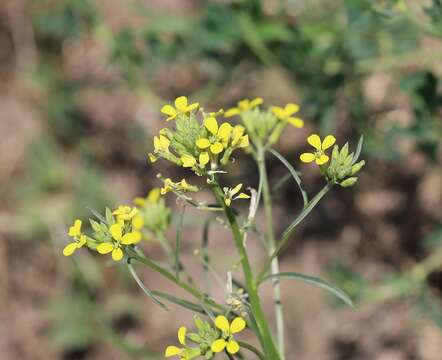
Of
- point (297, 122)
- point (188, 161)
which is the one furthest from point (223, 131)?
point (297, 122)

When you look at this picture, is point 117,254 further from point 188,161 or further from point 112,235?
point 188,161

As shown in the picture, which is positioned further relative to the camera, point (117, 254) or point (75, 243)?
point (75, 243)

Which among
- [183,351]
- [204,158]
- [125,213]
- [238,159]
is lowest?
[183,351]

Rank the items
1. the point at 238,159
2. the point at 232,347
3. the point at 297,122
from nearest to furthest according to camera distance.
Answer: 1. the point at 232,347
2. the point at 297,122
3. the point at 238,159

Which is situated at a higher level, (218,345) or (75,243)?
(75,243)

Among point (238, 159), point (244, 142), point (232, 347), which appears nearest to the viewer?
Answer: point (232, 347)

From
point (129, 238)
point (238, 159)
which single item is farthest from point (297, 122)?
point (238, 159)

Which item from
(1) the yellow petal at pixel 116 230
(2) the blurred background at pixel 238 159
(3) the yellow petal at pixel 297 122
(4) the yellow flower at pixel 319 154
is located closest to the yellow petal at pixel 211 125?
(4) the yellow flower at pixel 319 154

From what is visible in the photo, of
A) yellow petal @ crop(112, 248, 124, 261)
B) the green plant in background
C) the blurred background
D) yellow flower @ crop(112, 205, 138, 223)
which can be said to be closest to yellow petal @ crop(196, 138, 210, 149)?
the green plant in background

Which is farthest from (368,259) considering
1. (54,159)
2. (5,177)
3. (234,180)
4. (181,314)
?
(5,177)
